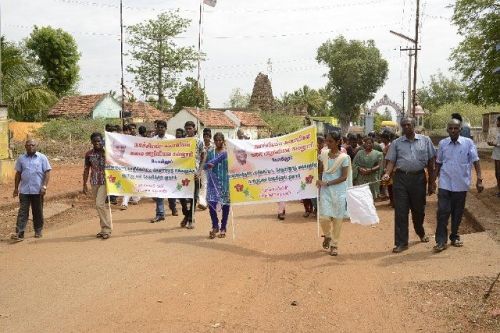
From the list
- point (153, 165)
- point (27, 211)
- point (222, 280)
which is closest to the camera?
point (222, 280)

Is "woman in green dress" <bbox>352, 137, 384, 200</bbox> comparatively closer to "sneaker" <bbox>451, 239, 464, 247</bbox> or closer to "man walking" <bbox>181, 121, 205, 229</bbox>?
"man walking" <bbox>181, 121, 205, 229</bbox>

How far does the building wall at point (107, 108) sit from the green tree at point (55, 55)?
339 centimetres

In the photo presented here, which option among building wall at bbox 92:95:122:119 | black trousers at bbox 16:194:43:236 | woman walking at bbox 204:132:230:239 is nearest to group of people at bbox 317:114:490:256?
woman walking at bbox 204:132:230:239

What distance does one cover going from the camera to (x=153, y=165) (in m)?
9.16

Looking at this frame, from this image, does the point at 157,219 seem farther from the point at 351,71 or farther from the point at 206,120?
the point at 351,71

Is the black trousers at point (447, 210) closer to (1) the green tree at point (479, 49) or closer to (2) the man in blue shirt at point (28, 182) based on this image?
(2) the man in blue shirt at point (28, 182)

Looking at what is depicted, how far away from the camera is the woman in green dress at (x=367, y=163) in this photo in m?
11.8

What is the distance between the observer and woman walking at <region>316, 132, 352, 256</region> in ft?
24.0

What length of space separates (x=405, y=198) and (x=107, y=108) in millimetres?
40331

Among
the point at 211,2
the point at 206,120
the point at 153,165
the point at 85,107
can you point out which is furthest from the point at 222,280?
the point at 206,120

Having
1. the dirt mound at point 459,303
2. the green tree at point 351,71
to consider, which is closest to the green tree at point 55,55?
the green tree at point 351,71

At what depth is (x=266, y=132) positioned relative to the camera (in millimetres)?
54656

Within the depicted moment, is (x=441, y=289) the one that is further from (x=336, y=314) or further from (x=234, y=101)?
(x=234, y=101)

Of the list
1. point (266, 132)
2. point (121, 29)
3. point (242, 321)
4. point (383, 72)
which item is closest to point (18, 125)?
point (121, 29)
